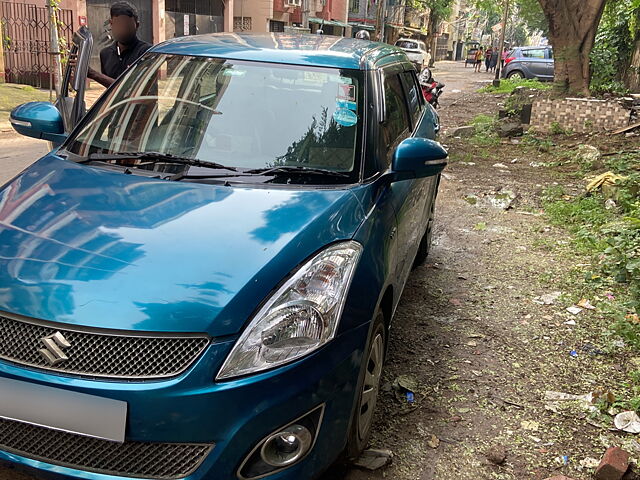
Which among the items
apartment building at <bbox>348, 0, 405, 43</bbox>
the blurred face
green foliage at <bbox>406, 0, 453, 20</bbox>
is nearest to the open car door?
the blurred face

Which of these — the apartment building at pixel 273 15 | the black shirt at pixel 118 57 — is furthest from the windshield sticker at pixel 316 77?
the apartment building at pixel 273 15

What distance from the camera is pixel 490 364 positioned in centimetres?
385

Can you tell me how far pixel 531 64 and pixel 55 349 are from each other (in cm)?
2756

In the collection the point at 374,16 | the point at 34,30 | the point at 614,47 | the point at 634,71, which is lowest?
the point at 634,71

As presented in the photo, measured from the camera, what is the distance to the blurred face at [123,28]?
508cm

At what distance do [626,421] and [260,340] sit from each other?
2150 millimetres

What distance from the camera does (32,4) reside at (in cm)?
1705

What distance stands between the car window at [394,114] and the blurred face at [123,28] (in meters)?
2.23

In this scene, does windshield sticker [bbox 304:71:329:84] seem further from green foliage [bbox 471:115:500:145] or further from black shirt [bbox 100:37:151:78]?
green foliage [bbox 471:115:500:145]

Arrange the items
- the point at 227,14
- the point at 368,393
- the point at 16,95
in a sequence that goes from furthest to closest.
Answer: the point at 227,14 → the point at 16,95 → the point at 368,393

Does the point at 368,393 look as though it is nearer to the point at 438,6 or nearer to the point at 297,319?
the point at 297,319

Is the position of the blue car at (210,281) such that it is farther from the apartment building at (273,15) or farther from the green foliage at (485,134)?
the apartment building at (273,15)

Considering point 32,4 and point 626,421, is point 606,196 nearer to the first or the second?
point 626,421

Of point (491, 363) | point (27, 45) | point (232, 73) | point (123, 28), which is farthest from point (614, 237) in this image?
point (27, 45)
